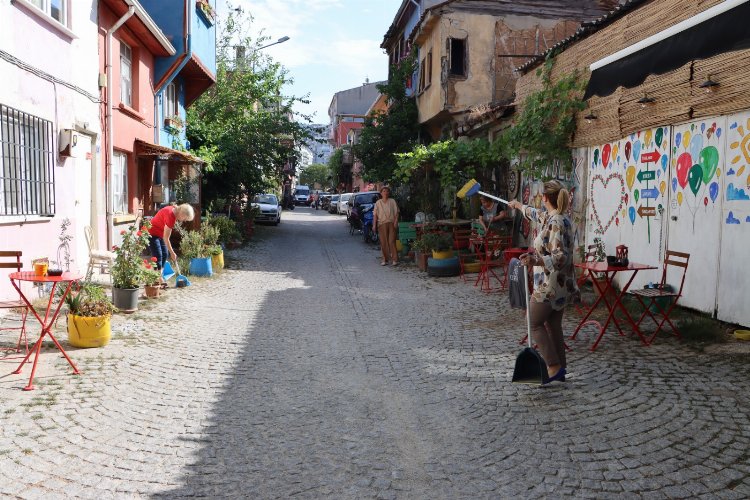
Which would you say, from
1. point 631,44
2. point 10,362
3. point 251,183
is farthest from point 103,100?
point 251,183

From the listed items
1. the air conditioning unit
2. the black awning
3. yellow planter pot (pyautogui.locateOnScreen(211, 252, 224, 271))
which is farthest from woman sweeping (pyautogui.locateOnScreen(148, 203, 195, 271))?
the black awning

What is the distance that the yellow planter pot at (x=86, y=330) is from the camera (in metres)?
Answer: 6.58

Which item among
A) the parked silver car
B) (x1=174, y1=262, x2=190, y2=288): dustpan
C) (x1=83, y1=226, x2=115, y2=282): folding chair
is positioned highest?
the parked silver car

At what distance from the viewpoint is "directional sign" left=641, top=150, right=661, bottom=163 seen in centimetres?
885

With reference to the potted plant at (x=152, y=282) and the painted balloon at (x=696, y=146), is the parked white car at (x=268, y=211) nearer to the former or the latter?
the potted plant at (x=152, y=282)

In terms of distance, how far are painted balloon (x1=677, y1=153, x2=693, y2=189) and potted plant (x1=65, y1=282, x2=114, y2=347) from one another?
7081mm

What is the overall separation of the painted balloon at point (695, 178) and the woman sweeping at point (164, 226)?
7.07 m

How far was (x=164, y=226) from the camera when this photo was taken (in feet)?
33.6

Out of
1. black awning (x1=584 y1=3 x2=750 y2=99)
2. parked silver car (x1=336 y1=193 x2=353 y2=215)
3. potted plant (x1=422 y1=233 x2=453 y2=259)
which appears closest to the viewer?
black awning (x1=584 y1=3 x2=750 y2=99)

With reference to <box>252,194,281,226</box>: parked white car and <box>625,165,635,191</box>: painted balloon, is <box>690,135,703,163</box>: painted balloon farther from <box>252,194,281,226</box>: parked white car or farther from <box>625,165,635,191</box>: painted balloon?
<box>252,194,281,226</box>: parked white car

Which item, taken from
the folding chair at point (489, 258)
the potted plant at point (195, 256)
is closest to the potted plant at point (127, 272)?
the potted plant at point (195, 256)

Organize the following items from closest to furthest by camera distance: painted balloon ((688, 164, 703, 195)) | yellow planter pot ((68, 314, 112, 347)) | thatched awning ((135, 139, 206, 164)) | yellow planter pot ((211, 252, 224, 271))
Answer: yellow planter pot ((68, 314, 112, 347)), painted balloon ((688, 164, 703, 195)), yellow planter pot ((211, 252, 224, 271)), thatched awning ((135, 139, 206, 164))

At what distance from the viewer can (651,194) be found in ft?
29.4

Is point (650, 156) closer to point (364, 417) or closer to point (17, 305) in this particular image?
point (364, 417)
